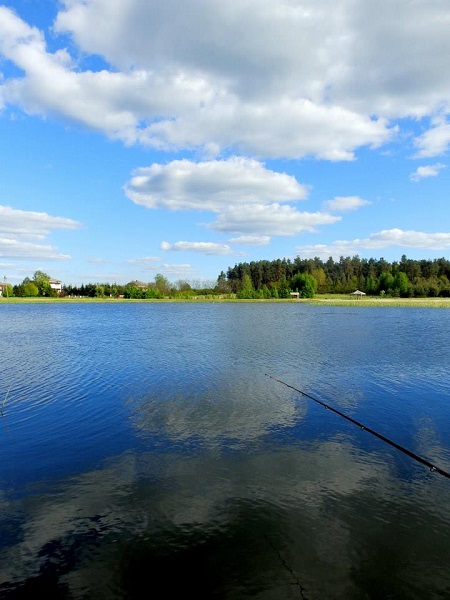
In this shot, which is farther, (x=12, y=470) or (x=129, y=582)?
(x=12, y=470)

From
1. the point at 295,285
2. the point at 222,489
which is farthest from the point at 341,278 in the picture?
the point at 222,489

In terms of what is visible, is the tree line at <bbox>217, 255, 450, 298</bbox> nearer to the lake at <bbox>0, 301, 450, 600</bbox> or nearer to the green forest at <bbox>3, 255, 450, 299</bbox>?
the green forest at <bbox>3, 255, 450, 299</bbox>

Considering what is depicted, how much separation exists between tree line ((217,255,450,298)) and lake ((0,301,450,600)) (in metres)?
129

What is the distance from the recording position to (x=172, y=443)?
11344 mm

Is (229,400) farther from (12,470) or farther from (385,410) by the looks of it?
(12,470)

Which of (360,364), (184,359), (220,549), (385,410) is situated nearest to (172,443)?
(220,549)

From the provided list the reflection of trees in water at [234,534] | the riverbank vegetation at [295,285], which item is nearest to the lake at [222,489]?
the reflection of trees in water at [234,534]

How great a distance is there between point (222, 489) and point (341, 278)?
181948 mm

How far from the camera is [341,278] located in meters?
182

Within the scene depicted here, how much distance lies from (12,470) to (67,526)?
10.5 ft

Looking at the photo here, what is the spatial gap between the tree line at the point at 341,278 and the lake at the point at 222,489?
129 m

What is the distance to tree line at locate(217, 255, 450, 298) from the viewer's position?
145375 millimetres

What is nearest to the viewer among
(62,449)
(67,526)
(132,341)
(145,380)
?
(67,526)

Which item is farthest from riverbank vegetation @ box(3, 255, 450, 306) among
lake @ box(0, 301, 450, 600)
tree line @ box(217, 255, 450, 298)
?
lake @ box(0, 301, 450, 600)
